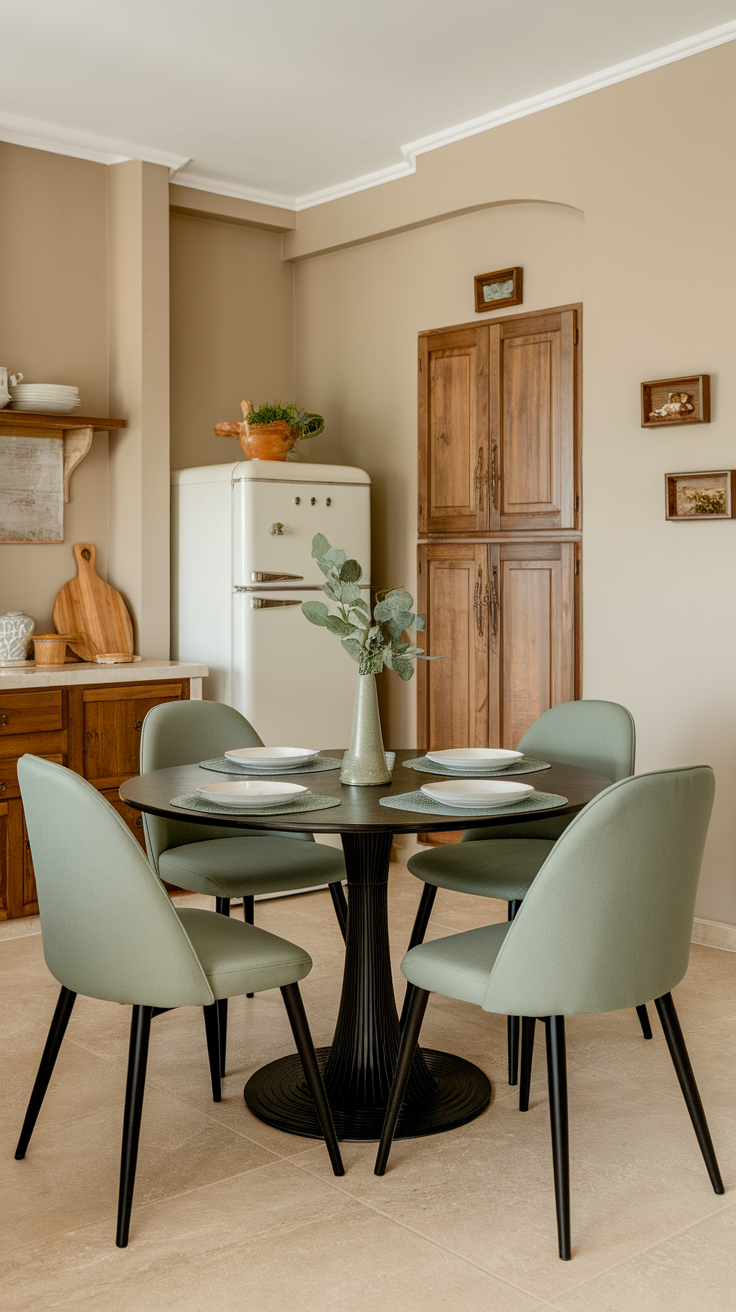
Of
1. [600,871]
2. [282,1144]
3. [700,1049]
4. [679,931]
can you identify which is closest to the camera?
[600,871]

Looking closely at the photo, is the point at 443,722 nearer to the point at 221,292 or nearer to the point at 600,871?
the point at 221,292

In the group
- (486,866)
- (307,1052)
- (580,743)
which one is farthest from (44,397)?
(307,1052)

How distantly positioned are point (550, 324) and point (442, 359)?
559mm

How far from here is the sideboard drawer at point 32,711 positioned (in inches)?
154

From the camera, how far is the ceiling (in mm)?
3496

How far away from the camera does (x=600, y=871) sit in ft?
6.64

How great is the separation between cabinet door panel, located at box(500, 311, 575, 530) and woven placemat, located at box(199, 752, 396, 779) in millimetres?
1733

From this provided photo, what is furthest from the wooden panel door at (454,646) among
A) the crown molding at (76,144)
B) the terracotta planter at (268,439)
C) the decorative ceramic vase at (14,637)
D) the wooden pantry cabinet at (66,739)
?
the crown molding at (76,144)

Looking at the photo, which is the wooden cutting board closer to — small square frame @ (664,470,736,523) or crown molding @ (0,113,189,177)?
crown molding @ (0,113,189,177)

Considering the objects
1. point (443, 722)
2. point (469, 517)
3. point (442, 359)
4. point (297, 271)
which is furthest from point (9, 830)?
point (297, 271)

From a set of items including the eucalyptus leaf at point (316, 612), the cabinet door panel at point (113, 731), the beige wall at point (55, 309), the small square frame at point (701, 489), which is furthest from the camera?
the beige wall at point (55, 309)

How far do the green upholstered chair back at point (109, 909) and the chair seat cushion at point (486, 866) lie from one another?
0.85 meters

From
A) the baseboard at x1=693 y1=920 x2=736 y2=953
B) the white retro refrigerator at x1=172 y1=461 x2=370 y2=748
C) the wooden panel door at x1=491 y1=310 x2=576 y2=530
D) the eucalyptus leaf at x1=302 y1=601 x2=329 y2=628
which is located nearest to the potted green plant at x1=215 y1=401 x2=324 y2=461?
the white retro refrigerator at x1=172 y1=461 x2=370 y2=748

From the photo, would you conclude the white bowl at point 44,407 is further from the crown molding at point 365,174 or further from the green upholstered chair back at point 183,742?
the green upholstered chair back at point 183,742
